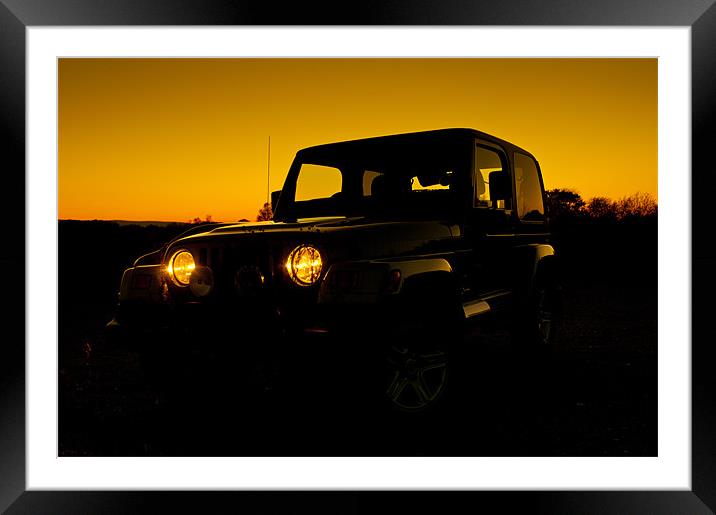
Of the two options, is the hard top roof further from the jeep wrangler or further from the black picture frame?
the black picture frame

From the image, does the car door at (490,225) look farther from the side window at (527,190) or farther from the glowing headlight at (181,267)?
the glowing headlight at (181,267)

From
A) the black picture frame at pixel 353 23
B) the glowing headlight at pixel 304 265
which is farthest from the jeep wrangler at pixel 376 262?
the black picture frame at pixel 353 23

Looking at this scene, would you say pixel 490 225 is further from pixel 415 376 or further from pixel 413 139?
pixel 415 376

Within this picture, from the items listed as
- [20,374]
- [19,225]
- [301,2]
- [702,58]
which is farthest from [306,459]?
[702,58]

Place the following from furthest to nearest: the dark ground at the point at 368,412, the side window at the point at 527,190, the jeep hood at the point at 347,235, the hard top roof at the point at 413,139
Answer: the side window at the point at 527,190, the hard top roof at the point at 413,139, the dark ground at the point at 368,412, the jeep hood at the point at 347,235

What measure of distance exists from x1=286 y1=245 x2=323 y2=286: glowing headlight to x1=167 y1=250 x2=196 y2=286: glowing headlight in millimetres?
622

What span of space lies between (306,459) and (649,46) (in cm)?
306

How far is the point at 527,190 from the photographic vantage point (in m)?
5.73

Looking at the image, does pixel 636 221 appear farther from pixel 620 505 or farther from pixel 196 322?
pixel 196 322

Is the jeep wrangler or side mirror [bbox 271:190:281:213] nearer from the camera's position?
the jeep wrangler

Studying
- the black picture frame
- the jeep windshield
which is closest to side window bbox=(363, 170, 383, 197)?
the jeep windshield

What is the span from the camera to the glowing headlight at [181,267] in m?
3.92

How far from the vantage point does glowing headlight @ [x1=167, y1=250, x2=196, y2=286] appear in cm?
392

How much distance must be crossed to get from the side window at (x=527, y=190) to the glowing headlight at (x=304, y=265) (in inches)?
88.3
